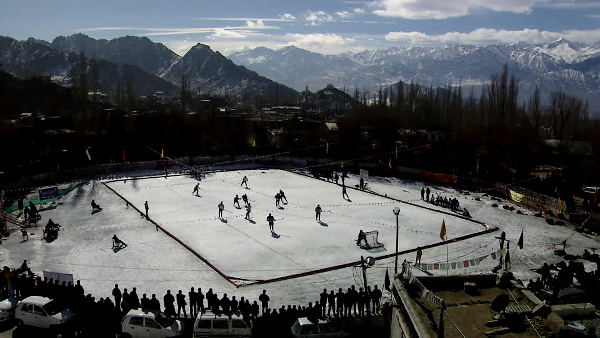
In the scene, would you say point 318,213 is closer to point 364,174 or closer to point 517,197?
point 364,174

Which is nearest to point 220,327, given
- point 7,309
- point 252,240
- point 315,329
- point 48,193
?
point 315,329

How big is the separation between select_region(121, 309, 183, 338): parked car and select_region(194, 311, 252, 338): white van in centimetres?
90

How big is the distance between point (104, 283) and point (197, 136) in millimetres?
55179

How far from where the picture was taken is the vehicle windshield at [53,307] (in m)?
16.1

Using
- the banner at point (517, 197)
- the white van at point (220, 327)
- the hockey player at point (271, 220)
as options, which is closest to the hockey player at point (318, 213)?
the hockey player at point (271, 220)

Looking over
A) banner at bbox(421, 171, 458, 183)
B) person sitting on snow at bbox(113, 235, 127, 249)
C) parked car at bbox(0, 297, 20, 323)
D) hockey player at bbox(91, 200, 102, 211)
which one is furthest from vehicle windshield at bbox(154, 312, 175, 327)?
banner at bbox(421, 171, 458, 183)

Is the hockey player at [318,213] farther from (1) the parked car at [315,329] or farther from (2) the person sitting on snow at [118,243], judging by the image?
(1) the parked car at [315,329]

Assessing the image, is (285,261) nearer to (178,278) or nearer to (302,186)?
(178,278)

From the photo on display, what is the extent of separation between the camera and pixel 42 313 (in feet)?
52.6

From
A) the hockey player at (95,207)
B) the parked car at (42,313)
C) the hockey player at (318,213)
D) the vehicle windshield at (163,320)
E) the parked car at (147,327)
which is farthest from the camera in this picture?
the hockey player at (95,207)

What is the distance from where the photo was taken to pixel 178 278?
70.6 ft

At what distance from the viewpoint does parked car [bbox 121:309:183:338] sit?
1528cm

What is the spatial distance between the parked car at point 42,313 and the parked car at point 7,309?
39cm

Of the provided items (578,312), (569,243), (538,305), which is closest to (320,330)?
(538,305)
